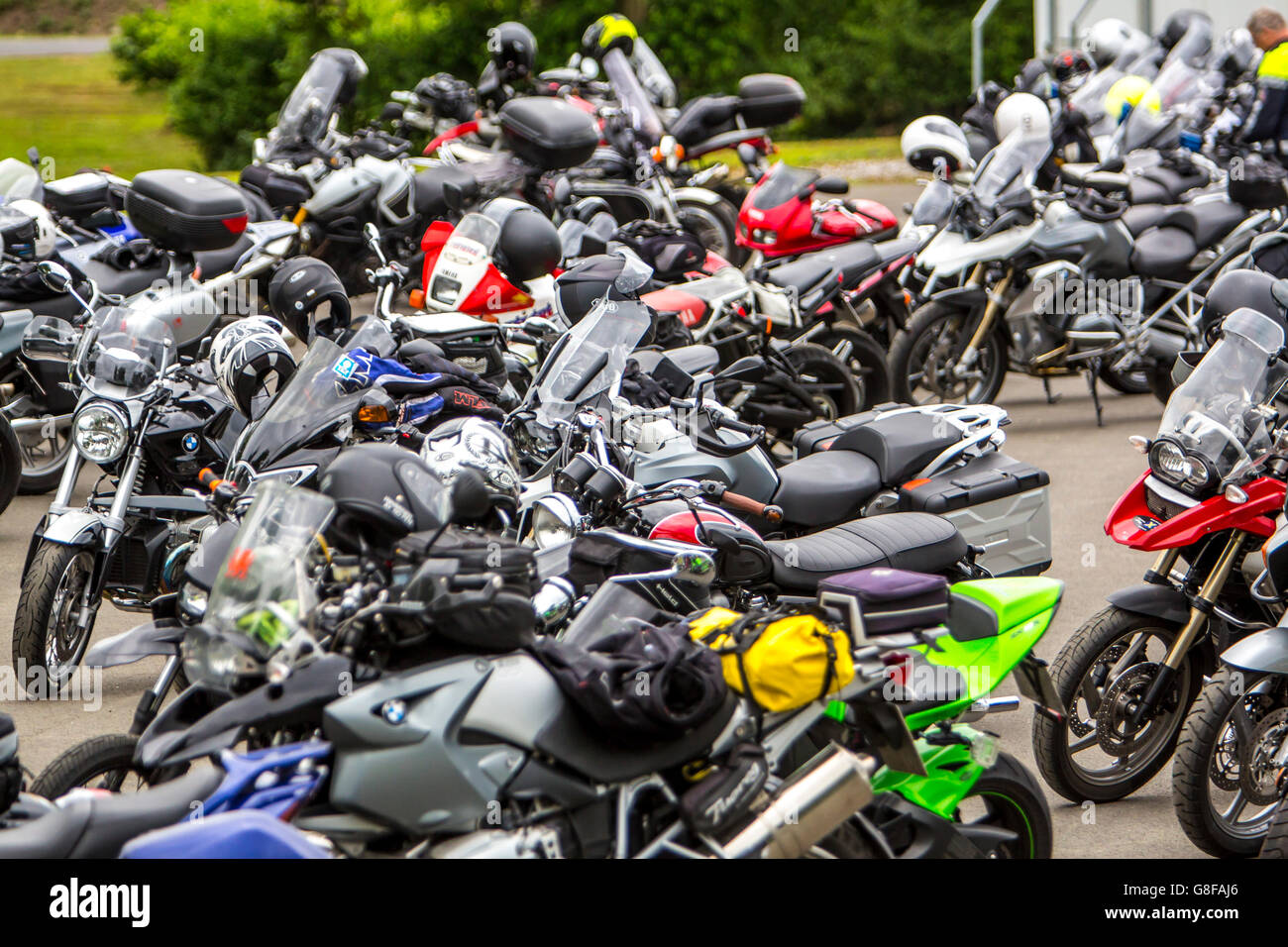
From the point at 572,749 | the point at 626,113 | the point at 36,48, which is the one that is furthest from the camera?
the point at 36,48

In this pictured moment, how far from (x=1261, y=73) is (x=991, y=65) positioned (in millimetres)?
15960

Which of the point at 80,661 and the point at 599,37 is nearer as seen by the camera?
the point at 80,661

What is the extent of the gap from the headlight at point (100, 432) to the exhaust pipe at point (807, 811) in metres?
2.87

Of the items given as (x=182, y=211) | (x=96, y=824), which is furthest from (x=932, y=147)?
(x=96, y=824)

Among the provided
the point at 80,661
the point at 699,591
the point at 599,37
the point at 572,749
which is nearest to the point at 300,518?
the point at 572,749

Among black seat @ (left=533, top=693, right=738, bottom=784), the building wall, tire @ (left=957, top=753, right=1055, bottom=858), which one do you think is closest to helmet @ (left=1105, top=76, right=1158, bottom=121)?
the building wall

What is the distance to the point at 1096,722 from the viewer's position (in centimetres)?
438

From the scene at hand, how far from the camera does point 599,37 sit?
1250 cm

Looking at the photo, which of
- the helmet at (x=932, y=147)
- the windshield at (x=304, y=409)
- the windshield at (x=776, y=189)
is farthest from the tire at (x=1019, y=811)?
the helmet at (x=932, y=147)

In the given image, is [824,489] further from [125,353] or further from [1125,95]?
[1125,95]

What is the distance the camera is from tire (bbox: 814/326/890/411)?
26.7 feet

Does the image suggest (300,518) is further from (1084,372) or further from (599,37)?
(599,37)

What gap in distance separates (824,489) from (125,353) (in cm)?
245

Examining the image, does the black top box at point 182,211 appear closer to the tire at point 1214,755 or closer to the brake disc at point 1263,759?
the tire at point 1214,755
